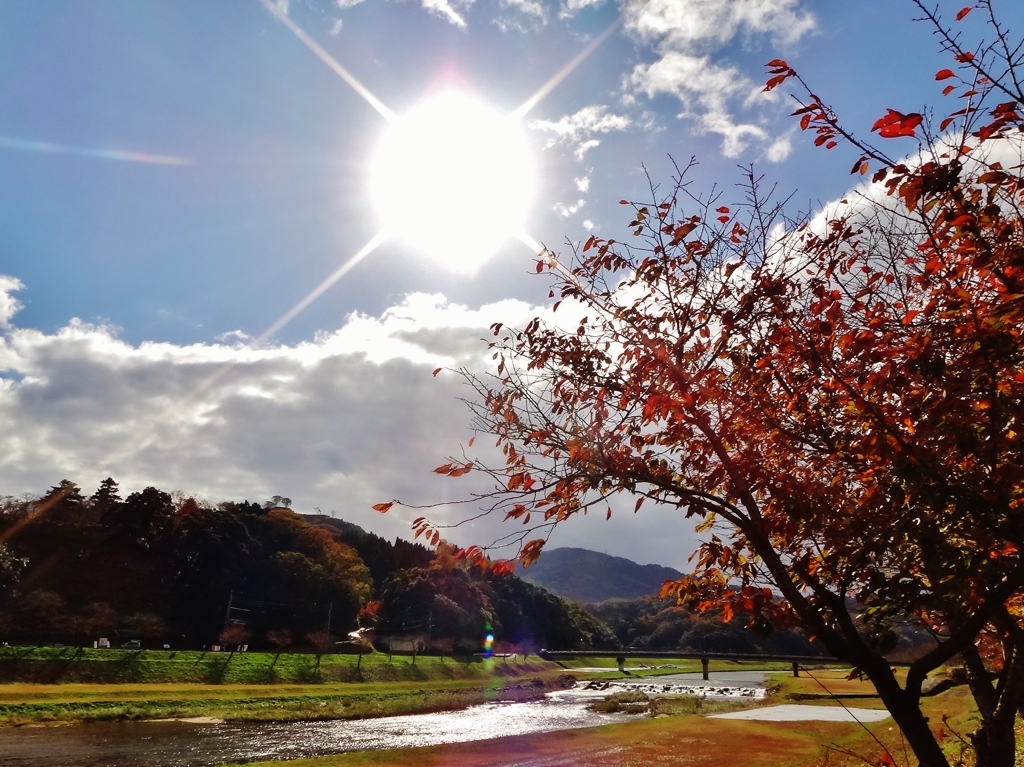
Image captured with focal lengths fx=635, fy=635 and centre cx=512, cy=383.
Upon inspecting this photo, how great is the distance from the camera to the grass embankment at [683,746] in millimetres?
23484

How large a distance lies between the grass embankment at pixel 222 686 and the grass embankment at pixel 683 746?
1782cm

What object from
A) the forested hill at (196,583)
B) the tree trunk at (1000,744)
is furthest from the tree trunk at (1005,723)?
the forested hill at (196,583)

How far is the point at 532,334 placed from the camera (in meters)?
7.96

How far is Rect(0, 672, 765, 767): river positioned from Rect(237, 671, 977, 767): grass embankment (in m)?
4.66

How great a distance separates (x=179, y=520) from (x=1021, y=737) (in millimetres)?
73500

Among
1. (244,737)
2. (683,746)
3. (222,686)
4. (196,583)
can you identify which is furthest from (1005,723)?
(196,583)

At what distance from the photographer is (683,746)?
1104 inches

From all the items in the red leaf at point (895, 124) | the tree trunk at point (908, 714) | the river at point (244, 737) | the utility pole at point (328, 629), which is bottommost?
the river at point (244, 737)

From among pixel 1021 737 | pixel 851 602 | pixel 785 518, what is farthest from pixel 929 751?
pixel 1021 737

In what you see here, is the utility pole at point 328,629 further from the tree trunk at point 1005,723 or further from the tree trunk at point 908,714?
the tree trunk at point 908,714

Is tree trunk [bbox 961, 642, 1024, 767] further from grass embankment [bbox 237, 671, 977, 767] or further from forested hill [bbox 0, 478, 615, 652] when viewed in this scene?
forested hill [bbox 0, 478, 615, 652]

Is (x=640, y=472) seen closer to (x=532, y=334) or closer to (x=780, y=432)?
(x=780, y=432)

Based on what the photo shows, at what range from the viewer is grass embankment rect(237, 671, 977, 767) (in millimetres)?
23484

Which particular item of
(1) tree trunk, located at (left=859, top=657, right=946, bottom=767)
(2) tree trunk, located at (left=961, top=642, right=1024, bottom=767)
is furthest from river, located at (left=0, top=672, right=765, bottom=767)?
(1) tree trunk, located at (left=859, top=657, right=946, bottom=767)
